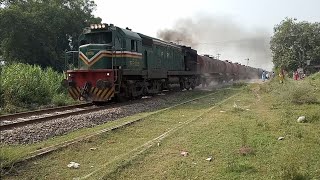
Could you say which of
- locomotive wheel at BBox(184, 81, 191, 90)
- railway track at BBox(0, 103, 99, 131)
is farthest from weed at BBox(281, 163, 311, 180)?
locomotive wheel at BBox(184, 81, 191, 90)

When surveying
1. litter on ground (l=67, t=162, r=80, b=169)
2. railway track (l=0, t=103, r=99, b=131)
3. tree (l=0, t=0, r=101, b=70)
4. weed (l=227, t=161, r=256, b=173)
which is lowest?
litter on ground (l=67, t=162, r=80, b=169)

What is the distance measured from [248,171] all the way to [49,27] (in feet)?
145

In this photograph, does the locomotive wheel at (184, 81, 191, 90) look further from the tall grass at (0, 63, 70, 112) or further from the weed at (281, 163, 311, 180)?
the weed at (281, 163, 311, 180)

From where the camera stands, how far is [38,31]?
151 ft

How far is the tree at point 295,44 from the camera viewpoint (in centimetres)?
7238

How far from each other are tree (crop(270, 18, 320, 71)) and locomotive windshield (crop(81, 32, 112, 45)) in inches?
2359

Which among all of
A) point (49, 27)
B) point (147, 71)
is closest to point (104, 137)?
point (147, 71)

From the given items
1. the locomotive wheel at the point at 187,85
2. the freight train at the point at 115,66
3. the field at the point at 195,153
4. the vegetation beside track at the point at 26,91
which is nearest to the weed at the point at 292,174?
the field at the point at 195,153

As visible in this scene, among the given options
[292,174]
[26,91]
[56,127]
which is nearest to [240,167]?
[292,174]

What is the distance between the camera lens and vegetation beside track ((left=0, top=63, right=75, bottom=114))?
54.1 ft

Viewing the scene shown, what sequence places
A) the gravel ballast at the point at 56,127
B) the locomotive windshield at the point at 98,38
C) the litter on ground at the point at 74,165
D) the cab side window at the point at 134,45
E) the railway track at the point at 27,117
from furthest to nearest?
the cab side window at the point at 134,45 < the locomotive windshield at the point at 98,38 < the railway track at the point at 27,117 < the gravel ballast at the point at 56,127 < the litter on ground at the point at 74,165

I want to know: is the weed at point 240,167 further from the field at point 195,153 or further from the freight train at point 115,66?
the freight train at point 115,66

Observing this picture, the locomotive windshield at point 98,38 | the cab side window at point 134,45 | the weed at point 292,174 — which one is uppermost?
the locomotive windshield at point 98,38

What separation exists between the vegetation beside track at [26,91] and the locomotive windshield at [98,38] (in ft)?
11.1
